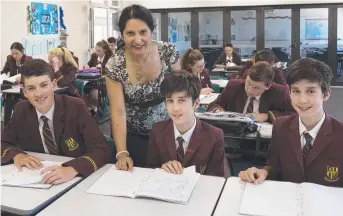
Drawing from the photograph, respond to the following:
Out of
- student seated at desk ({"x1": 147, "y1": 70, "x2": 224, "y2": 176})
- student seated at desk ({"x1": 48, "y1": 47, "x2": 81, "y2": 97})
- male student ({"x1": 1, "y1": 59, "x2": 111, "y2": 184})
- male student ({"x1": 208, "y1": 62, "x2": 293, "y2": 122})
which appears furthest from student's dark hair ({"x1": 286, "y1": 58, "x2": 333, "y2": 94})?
student seated at desk ({"x1": 48, "y1": 47, "x2": 81, "y2": 97})

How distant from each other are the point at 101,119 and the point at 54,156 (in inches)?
157

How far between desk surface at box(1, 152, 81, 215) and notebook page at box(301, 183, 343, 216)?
0.96m

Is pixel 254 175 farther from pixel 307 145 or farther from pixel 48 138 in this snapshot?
pixel 48 138

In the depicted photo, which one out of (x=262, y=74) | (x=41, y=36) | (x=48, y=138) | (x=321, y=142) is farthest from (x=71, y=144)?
(x=41, y=36)

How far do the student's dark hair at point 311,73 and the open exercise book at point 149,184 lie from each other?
0.62m

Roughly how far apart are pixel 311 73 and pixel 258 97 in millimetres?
1482

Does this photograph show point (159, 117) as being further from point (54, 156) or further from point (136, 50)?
point (54, 156)

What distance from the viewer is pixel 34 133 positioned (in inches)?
85.6

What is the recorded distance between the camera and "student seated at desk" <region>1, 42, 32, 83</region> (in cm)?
613

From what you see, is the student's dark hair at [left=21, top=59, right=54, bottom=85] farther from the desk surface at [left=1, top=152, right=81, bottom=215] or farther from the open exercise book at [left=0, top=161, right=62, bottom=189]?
the desk surface at [left=1, top=152, right=81, bottom=215]

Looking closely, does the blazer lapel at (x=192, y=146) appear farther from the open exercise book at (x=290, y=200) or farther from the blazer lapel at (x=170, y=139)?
the open exercise book at (x=290, y=200)

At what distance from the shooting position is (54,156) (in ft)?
6.88

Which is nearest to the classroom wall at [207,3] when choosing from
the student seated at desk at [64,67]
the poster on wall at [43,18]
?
the poster on wall at [43,18]

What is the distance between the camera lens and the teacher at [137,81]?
207 cm
